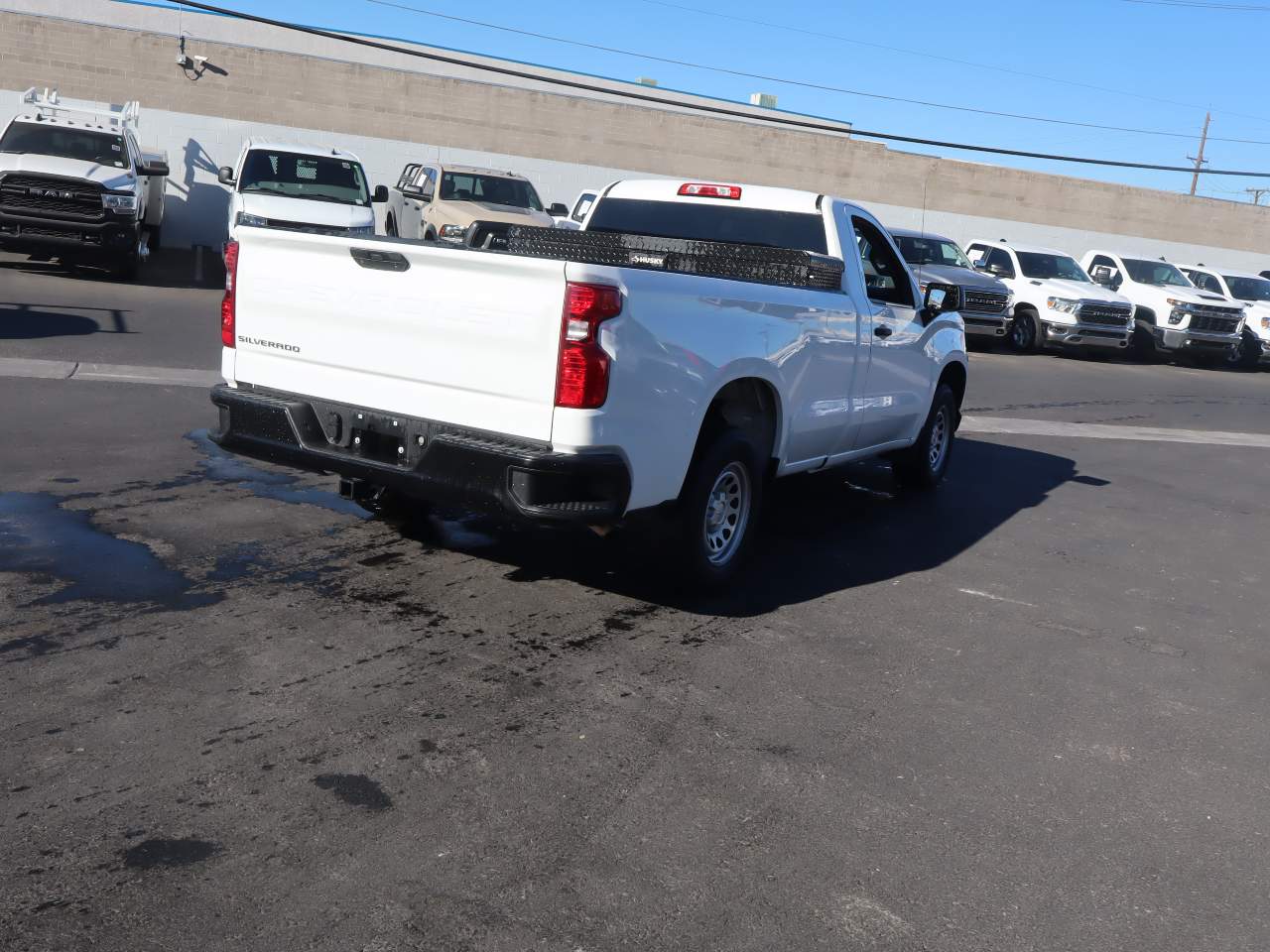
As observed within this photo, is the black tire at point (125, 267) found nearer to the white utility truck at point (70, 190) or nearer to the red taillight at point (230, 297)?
the white utility truck at point (70, 190)

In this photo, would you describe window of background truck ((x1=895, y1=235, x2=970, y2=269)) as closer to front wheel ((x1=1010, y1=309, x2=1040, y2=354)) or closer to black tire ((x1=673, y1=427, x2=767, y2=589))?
front wheel ((x1=1010, y1=309, x2=1040, y2=354))

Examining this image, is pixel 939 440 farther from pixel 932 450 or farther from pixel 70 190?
pixel 70 190

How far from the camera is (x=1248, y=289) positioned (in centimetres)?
2783

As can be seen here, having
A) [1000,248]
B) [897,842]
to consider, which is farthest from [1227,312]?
[897,842]

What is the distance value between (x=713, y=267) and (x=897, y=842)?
12.0ft

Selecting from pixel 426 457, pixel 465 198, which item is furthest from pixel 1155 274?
pixel 426 457

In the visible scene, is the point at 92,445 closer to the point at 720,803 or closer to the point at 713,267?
the point at 713,267

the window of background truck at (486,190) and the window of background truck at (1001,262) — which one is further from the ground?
the window of background truck at (486,190)

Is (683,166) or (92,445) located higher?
(683,166)

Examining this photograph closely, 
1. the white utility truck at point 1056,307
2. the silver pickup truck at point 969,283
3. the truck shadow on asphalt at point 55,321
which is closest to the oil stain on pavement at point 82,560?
the truck shadow on asphalt at point 55,321

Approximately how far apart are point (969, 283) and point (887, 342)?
15033mm

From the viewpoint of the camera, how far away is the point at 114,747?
13.5 feet

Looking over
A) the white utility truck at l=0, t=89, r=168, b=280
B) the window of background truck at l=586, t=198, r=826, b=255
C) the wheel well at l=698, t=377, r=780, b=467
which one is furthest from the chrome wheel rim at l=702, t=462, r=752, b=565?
the white utility truck at l=0, t=89, r=168, b=280

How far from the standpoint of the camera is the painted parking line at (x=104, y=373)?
1073 centimetres
